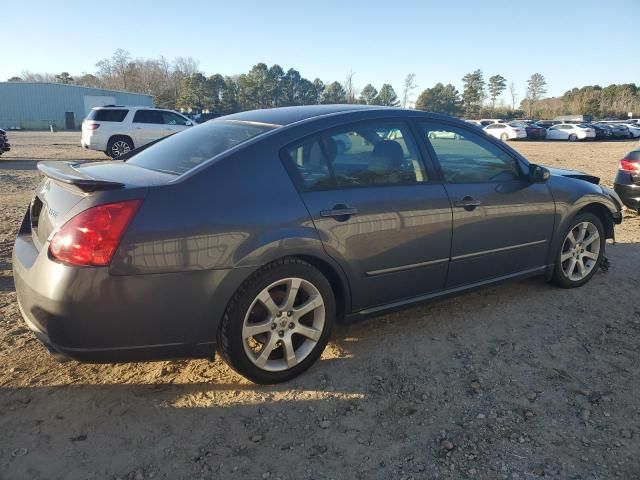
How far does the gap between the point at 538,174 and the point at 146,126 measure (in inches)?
581

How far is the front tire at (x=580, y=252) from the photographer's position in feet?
14.3

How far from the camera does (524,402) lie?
→ 2.79m

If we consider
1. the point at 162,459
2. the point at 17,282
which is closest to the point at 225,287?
the point at 162,459

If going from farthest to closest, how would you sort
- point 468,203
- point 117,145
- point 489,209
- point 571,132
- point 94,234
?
point 571,132 < point 117,145 < point 489,209 < point 468,203 < point 94,234

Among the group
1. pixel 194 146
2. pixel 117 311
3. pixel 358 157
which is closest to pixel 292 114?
pixel 358 157

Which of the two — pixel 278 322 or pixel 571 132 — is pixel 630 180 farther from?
pixel 571 132

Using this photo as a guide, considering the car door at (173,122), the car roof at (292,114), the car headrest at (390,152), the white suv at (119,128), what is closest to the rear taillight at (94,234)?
the car roof at (292,114)

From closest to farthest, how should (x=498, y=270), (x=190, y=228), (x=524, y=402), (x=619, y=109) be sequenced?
1. (x=190, y=228)
2. (x=524, y=402)
3. (x=498, y=270)
4. (x=619, y=109)

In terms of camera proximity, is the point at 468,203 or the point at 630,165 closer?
the point at 468,203

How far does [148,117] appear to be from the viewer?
16453mm

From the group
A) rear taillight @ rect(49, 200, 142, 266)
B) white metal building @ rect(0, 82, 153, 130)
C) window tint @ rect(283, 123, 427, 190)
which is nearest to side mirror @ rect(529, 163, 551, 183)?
window tint @ rect(283, 123, 427, 190)

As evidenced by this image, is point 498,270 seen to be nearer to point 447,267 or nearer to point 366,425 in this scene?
point 447,267

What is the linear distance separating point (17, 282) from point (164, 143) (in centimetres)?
137

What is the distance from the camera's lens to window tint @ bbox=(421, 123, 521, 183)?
3.57 metres
